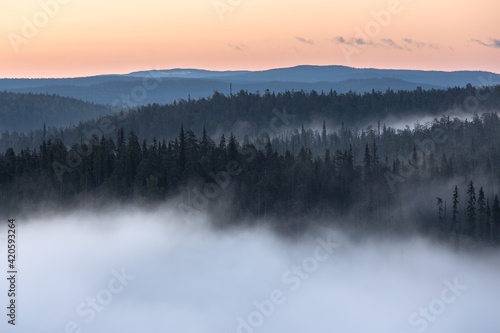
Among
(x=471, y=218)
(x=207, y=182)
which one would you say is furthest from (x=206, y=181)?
(x=471, y=218)

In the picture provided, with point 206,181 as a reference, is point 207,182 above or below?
below

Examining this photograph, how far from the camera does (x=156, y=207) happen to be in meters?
164

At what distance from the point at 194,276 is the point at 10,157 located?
61.7 meters

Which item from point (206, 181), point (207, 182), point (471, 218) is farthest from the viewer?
point (471, 218)

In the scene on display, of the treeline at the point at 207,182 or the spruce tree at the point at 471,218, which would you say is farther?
the spruce tree at the point at 471,218

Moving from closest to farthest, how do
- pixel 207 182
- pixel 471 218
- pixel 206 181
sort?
pixel 207 182, pixel 206 181, pixel 471 218

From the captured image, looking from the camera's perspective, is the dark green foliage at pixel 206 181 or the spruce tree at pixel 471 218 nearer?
the dark green foliage at pixel 206 181

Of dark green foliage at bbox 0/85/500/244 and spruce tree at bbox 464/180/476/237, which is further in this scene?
spruce tree at bbox 464/180/476/237

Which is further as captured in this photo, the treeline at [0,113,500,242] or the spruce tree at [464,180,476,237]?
the spruce tree at [464,180,476,237]

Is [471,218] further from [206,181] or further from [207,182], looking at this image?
[206,181]

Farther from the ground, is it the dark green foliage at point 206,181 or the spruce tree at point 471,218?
the dark green foliage at point 206,181


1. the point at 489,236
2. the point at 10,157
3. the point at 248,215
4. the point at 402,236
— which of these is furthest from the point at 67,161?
the point at 489,236

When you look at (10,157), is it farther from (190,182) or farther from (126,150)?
(190,182)

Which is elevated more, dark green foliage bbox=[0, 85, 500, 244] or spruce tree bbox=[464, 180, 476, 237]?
dark green foliage bbox=[0, 85, 500, 244]
